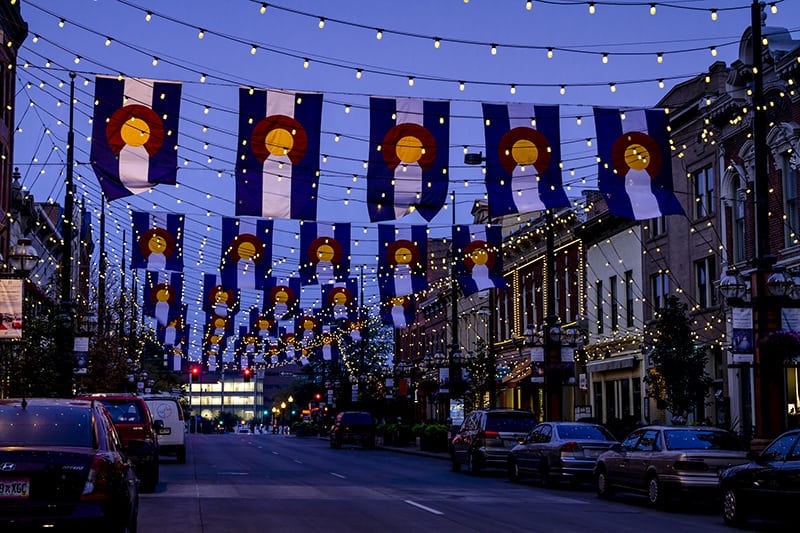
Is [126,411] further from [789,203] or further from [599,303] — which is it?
[599,303]

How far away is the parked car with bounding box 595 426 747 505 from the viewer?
20312 mm

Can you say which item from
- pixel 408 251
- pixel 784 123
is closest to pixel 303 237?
pixel 408 251

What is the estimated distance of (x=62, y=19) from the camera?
21.6 m

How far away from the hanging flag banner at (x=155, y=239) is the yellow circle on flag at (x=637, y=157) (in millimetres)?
15403

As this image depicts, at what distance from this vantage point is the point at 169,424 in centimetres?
3756

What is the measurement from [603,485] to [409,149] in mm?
8775

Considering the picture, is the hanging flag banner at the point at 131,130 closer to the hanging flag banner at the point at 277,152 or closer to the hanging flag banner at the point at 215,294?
the hanging flag banner at the point at 277,152

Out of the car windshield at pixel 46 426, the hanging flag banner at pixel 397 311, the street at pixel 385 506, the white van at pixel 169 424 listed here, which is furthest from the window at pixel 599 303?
the car windshield at pixel 46 426

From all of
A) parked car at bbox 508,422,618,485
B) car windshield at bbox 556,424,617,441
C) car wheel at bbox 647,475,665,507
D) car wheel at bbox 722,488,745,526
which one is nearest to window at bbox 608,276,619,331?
parked car at bbox 508,422,618,485

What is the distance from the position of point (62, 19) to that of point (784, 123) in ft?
64.6

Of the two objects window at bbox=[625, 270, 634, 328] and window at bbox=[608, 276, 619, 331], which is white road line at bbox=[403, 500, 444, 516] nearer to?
window at bbox=[625, 270, 634, 328]

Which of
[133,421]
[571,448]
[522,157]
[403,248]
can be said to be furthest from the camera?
[403,248]

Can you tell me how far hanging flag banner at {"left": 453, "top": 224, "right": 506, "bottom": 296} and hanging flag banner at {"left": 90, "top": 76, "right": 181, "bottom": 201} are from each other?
55.3 ft

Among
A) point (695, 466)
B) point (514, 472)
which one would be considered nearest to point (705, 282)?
point (514, 472)
